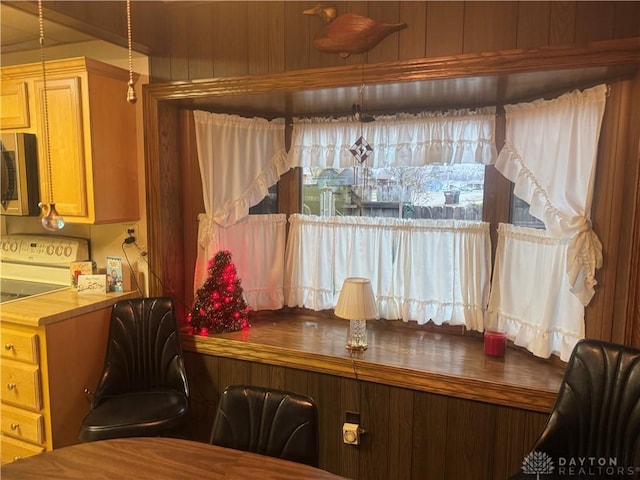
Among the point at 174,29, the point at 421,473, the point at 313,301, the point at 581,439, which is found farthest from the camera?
the point at 313,301

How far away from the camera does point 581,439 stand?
1.71 meters

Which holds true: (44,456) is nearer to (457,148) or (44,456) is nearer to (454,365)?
(454,365)

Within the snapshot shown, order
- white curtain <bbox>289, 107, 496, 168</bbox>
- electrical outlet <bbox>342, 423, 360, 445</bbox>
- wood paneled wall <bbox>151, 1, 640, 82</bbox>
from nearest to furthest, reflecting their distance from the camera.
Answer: wood paneled wall <bbox>151, 1, 640, 82</bbox> → electrical outlet <bbox>342, 423, 360, 445</bbox> → white curtain <bbox>289, 107, 496, 168</bbox>

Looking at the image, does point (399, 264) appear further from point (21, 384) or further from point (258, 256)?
point (21, 384)

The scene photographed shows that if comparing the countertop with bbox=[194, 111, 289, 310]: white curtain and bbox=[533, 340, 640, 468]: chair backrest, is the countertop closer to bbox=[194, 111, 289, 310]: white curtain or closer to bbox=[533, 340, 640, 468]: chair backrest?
bbox=[194, 111, 289, 310]: white curtain

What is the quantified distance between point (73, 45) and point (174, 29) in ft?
2.74

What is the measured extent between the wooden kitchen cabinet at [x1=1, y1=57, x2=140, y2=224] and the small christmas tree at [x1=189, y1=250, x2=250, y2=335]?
664 mm

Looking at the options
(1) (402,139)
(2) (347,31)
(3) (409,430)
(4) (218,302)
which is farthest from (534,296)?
(4) (218,302)

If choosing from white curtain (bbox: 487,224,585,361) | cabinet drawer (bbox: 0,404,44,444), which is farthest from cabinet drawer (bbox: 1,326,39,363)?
white curtain (bbox: 487,224,585,361)

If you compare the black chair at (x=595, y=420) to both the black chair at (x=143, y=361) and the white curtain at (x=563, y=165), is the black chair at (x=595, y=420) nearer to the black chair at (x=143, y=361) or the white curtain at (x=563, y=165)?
the white curtain at (x=563, y=165)

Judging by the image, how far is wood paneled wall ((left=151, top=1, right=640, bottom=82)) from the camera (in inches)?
70.5

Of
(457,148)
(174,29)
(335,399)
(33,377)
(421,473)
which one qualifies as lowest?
(421,473)

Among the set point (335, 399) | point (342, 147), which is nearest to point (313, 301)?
point (335, 399)

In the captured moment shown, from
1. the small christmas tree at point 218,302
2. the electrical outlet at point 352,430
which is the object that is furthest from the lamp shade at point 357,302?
the small christmas tree at point 218,302
